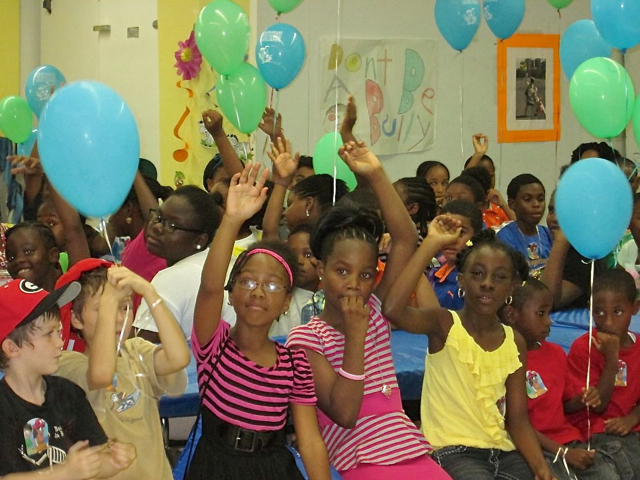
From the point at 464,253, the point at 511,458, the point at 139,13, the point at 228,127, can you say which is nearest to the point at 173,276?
the point at 464,253

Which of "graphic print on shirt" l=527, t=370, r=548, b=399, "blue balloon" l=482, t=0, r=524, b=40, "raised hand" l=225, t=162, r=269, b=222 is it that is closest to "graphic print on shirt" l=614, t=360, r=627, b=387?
"graphic print on shirt" l=527, t=370, r=548, b=399

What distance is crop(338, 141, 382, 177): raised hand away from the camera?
249 centimetres

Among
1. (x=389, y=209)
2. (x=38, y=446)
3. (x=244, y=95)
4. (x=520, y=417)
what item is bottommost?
(x=520, y=417)

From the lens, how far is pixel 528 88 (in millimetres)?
6910

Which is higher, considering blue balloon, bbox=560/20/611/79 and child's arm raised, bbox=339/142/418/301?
blue balloon, bbox=560/20/611/79

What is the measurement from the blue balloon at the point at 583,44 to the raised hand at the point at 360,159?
2239 millimetres

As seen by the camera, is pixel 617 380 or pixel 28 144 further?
pixel 28 144

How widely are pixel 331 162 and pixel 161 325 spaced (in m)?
2.23

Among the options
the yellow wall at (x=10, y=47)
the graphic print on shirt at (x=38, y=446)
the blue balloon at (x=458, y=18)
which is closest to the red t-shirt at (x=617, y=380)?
the graphic print on shirt at (x=38, y=446)

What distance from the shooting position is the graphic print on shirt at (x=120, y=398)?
2.12 meters

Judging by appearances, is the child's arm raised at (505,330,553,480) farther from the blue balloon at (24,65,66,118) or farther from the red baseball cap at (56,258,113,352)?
the blue balloon at (24,65,66,118)

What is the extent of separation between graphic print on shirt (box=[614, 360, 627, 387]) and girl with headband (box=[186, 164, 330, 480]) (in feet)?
4.10

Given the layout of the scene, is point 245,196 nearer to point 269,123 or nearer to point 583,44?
point 269,123

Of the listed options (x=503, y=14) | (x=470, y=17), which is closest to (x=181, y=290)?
(x=470, y=17)
